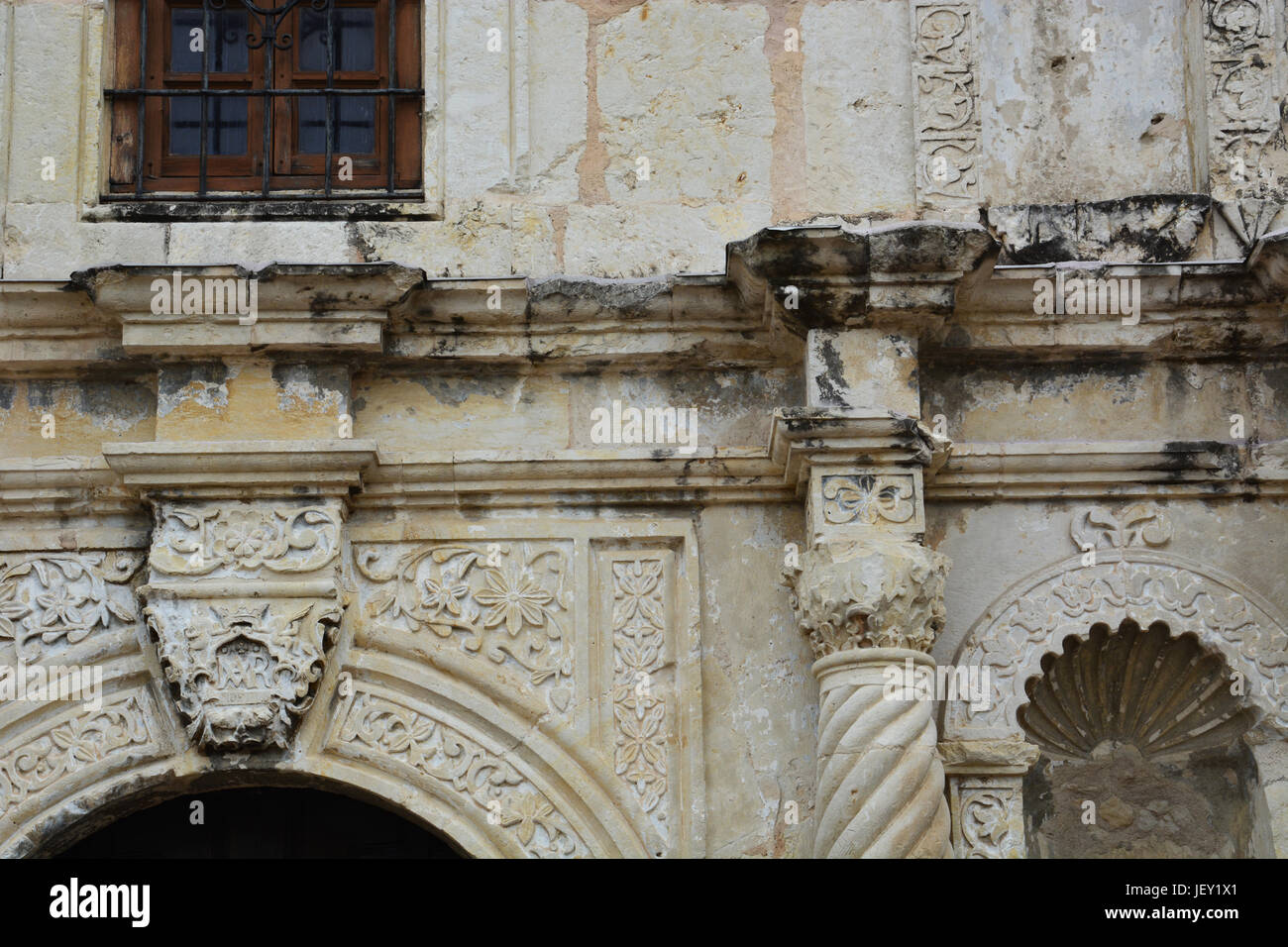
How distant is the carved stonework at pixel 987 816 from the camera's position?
6.32m

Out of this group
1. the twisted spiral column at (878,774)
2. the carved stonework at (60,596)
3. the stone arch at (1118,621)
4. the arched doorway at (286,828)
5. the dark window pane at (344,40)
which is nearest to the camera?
the twisted spiral column at (878,774)

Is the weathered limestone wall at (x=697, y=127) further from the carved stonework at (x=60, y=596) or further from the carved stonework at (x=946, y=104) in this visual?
the carved stonework at (x=60, y=596)

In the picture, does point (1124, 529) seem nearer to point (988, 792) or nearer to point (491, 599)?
point (988, 792)

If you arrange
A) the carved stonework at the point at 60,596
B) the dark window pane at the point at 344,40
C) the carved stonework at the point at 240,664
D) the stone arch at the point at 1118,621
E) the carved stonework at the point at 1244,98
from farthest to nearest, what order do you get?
1. the dark window pane at the point at 344,40
2. the carved stonework at the point at 1244,98
3. the carved stonework at the point at 60,596
4. the stone arch at the point at 1118,621
5. the carved stonework at the point at 240,664

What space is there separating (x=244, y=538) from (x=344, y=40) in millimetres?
1669

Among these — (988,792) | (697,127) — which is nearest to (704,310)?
(697,127)

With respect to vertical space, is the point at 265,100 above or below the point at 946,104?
above

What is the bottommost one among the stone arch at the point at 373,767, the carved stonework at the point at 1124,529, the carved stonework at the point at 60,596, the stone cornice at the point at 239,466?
the stone arch at the point at 373,767

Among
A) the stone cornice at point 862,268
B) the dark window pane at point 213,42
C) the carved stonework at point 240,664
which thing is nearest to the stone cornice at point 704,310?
the stone cornice at point 862,268

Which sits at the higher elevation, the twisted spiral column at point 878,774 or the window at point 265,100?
the window at point 265,100

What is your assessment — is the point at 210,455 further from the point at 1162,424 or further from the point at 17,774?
the point at 1162,424

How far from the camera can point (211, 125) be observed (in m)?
7.01

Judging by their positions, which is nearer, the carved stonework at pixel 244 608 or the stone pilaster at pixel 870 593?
the stone pilaster at pixel 870 593

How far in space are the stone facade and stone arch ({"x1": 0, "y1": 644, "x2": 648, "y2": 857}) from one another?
0.5 inches
